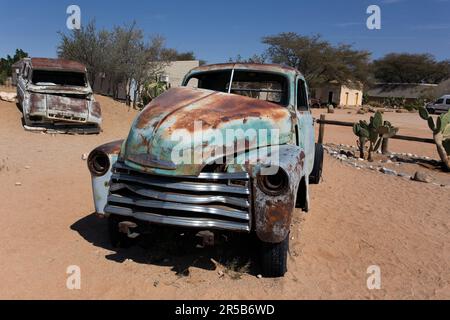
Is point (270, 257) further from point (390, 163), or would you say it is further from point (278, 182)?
point (390, 163)

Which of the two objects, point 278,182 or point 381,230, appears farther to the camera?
point 381,230

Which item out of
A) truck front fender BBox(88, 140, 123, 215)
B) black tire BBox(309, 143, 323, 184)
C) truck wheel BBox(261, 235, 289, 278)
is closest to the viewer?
truck wheel BBox(261, 235, 289, 278)

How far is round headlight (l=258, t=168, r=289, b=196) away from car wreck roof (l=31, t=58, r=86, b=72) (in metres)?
10.6

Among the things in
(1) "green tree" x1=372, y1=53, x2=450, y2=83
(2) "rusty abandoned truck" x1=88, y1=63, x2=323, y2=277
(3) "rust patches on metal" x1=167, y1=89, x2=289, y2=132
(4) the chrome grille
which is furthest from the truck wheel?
(1) "green tree" x1=372, y1=53, x2=450, y2=83

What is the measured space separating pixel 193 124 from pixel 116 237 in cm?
146

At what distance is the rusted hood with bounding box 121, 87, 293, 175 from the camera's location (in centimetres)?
344

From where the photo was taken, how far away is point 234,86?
5043 millimetres

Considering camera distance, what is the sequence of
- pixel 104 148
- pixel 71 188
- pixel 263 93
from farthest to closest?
1. pixel 71 188
2. pixel 263 93
3. pixel 104 148

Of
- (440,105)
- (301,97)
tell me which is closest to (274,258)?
(301,97)

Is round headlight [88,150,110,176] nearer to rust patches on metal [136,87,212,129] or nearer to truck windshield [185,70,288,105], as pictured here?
rust patches on metal [136,87,212,129]

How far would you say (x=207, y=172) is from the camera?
3416 mm

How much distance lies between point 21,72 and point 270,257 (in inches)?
515

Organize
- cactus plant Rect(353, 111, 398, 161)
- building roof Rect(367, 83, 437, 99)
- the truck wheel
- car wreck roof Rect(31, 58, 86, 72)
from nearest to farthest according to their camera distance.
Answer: the truck wheel
cactus plant Rect(353, 111, 398, 161)
car wreck roof Rect(31, 58, 86, 72)
building roof Rect(367, 83, 437, 99)
